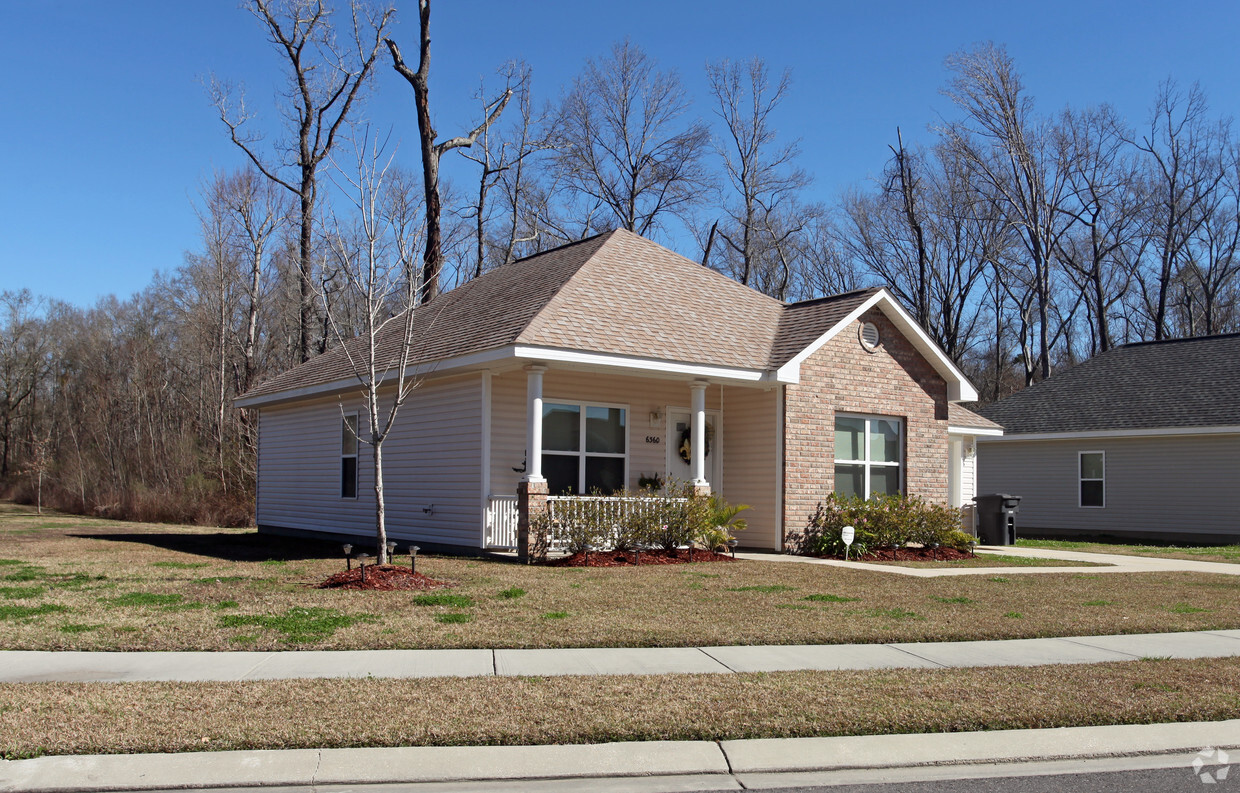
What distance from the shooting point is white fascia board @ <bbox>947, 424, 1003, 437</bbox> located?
77.3 ft

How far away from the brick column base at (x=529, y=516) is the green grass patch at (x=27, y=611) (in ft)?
20.0

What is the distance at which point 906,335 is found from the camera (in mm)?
18688

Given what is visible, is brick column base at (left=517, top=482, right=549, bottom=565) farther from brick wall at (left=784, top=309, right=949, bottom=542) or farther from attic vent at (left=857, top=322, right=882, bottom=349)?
attic vent at (left=857, top=322, right=882, bottom=349)

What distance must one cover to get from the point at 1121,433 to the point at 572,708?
2349 cm

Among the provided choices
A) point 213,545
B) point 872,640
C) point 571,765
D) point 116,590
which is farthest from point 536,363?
point 571,765

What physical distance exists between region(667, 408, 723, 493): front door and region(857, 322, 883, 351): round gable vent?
295cm

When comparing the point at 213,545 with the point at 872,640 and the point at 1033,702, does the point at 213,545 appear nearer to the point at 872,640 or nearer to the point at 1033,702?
the point at 872,640

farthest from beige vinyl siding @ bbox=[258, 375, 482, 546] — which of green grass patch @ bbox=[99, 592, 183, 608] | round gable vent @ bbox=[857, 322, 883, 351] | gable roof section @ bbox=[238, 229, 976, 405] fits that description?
round gable vent @ bbox=[857, 322, 883, 351]

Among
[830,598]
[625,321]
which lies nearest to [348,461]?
[625,321]

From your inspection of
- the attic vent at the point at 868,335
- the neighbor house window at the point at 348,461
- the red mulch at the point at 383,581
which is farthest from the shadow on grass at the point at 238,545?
the attic vent at the point at 868,335

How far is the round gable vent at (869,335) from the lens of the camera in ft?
59.3

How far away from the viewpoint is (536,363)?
14.5 meters

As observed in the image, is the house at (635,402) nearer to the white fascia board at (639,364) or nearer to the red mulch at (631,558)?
the white fascia board at (639,364)

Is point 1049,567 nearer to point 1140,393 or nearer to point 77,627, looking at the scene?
point 1140,393
